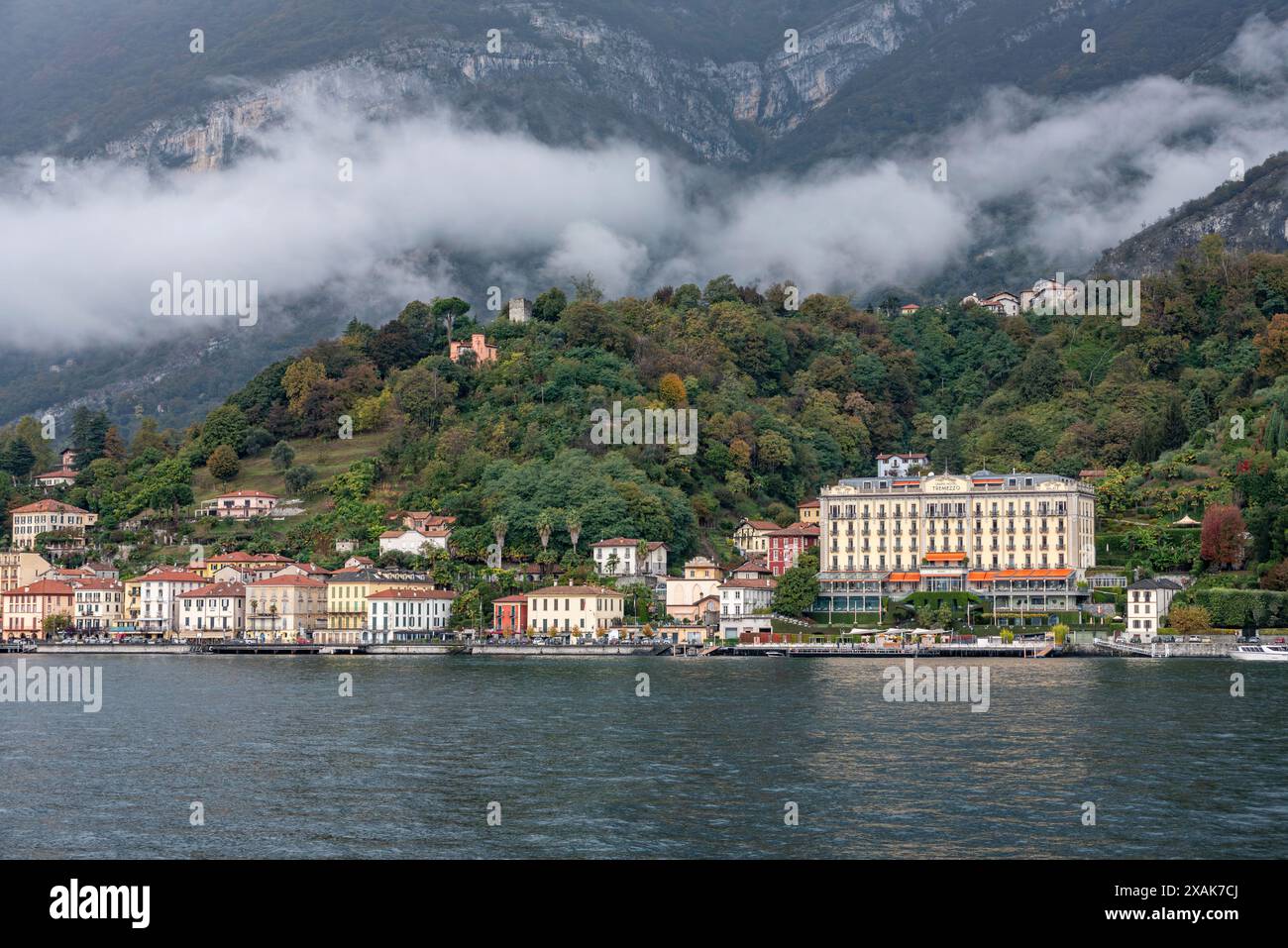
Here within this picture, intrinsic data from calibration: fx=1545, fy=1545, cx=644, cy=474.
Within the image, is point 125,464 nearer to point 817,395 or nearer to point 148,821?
point 817,395

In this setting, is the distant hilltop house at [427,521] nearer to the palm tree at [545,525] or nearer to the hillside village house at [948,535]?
the palm tree at [545,525]

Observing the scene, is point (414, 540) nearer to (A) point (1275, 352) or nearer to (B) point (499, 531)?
(B) point (499, 531)

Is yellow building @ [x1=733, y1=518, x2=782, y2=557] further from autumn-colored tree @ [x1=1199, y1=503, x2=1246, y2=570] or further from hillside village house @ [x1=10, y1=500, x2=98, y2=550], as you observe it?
hillside village house @ [x1=10, y1=500, x2=98, y2=550]

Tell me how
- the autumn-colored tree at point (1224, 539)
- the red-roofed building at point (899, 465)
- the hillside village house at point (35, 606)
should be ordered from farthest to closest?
1. the red-roofed building at point (899, 465)
2. the hillside village house at point (35, 606)
3. the autumn-colored tree at point (1224, 539)

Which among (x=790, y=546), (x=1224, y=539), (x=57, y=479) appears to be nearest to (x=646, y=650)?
(x=790, y=546)

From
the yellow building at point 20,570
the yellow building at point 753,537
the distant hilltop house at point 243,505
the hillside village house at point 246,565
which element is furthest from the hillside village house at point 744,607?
the yellow building at point 20,570
